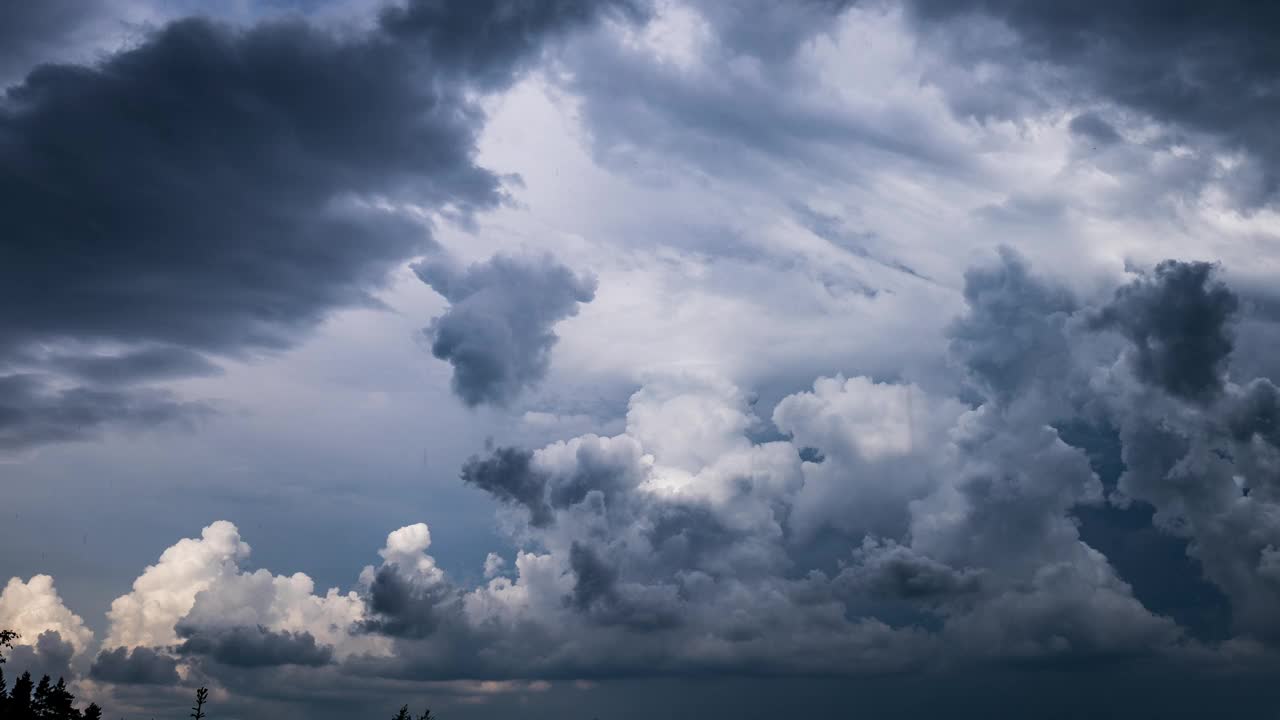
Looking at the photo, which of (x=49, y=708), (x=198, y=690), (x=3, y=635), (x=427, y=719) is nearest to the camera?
(x=3, y=635)

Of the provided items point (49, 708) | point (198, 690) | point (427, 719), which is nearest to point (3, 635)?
point (198, 690)

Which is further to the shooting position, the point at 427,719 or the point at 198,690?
the point at 427,719

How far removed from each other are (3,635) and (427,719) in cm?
8737

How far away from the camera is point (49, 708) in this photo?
144000mm

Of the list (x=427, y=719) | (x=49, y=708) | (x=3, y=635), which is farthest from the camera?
(x=427, y=719)

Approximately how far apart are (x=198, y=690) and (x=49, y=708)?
39899 millimetres

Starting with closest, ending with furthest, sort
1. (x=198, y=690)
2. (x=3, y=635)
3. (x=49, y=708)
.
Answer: (x=3, y=635) → (x=198, y=690) → (x=49, y=708)

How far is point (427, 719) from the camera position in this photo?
183 m

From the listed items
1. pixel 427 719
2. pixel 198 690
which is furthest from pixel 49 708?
pixel 427 719

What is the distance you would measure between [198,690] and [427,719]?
2680 inches

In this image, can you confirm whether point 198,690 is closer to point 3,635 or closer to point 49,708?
point 3,635

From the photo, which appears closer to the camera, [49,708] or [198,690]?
[198,690]

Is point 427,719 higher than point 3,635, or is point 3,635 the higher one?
point 3,635

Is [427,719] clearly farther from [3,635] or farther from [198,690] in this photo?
[3,635]
